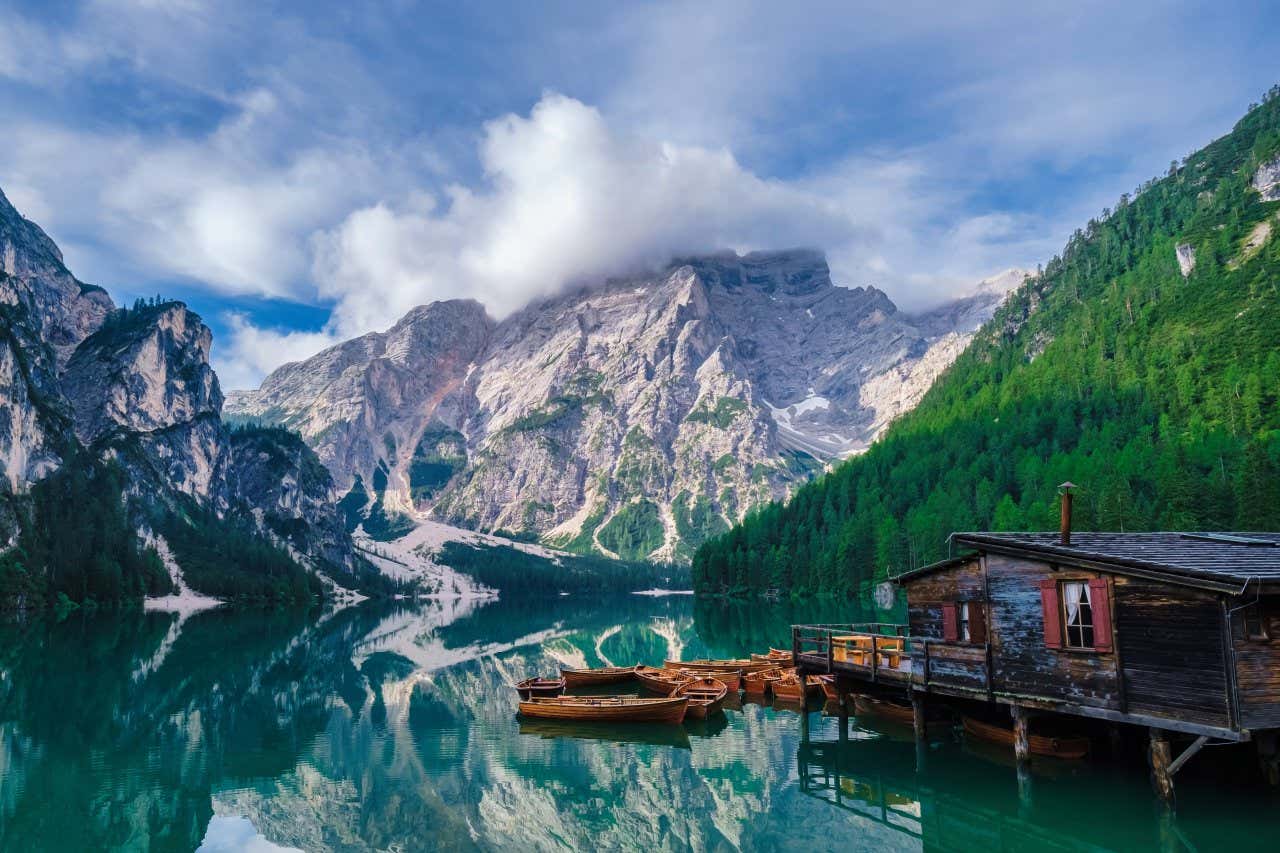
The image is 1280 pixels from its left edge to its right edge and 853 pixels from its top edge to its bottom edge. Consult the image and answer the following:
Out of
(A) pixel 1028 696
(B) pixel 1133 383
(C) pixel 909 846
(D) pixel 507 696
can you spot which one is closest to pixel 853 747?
(A) pixel 1028 696

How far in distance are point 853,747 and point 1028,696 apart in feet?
35.7

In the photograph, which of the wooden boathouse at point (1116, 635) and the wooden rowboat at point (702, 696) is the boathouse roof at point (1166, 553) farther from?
the wooden rowboat at point (702, 696)

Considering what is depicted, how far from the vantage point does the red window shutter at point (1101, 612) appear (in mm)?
27188

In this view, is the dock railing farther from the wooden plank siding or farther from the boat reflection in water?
the boat reflection in water

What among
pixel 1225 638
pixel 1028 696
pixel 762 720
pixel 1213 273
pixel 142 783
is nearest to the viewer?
pixel 1225 638

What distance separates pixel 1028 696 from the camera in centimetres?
3016

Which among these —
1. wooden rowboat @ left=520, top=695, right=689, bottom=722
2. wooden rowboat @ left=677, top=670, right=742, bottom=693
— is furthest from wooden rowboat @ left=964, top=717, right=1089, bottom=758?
wooden rowboat @ left=677, top=670, right=742, bottom=693

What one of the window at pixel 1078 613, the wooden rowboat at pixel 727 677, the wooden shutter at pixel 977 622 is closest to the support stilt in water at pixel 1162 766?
the window at pixel 1078 613

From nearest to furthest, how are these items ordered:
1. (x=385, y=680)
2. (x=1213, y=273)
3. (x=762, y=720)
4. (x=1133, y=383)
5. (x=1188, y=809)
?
(x=1188, y=809) → (x=762, y=720) → (x=385, y=680) → (x=1133, y=383) → (x=1213, y=273)

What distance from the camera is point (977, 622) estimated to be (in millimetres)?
32906

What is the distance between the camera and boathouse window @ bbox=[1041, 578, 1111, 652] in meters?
27.3

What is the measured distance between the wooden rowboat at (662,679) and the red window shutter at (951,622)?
58.3 feet

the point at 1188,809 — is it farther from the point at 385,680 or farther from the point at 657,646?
the point at 657,646

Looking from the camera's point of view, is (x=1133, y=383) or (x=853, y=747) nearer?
(x=853, y=747)
